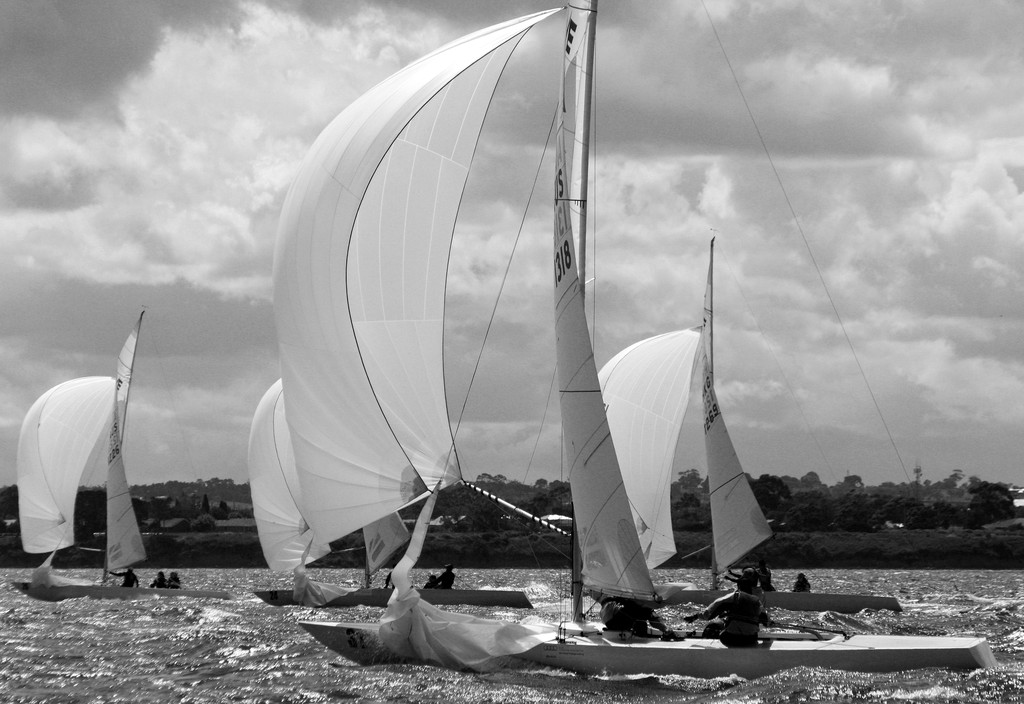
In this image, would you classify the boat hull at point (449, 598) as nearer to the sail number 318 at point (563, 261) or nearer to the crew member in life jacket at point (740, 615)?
the sail number 318 at point (563, 261)

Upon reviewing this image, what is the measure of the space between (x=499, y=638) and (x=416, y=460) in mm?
2671

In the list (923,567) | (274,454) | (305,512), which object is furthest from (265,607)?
(923,567)

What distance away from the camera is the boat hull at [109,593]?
32.8 m

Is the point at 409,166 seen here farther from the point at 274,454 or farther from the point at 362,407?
the point at 274,454

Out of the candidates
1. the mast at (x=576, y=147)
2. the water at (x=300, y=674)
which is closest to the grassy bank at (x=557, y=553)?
the water at (x=300, y=674)

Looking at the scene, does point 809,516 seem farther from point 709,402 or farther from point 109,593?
point 109,593

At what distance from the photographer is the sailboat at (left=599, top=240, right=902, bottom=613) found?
104 feet

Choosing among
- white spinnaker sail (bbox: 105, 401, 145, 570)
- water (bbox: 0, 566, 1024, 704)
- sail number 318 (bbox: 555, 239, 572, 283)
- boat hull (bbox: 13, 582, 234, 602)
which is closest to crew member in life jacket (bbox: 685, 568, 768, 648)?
water (bbox: 0, 566, 1024, 704)

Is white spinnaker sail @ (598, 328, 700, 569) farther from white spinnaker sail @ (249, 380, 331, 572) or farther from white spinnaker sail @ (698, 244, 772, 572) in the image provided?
white spinnaker sail @ (249, 380, 331, 572)

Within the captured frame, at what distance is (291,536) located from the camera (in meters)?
35.4

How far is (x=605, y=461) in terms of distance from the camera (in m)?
18.4

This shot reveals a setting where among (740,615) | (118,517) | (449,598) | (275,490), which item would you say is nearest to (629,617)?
(740,615)

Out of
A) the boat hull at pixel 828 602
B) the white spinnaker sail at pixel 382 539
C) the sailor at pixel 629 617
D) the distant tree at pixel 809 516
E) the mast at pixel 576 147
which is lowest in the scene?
the boat hull at pixel 828 602

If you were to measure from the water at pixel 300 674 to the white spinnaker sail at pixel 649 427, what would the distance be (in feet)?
15.0
